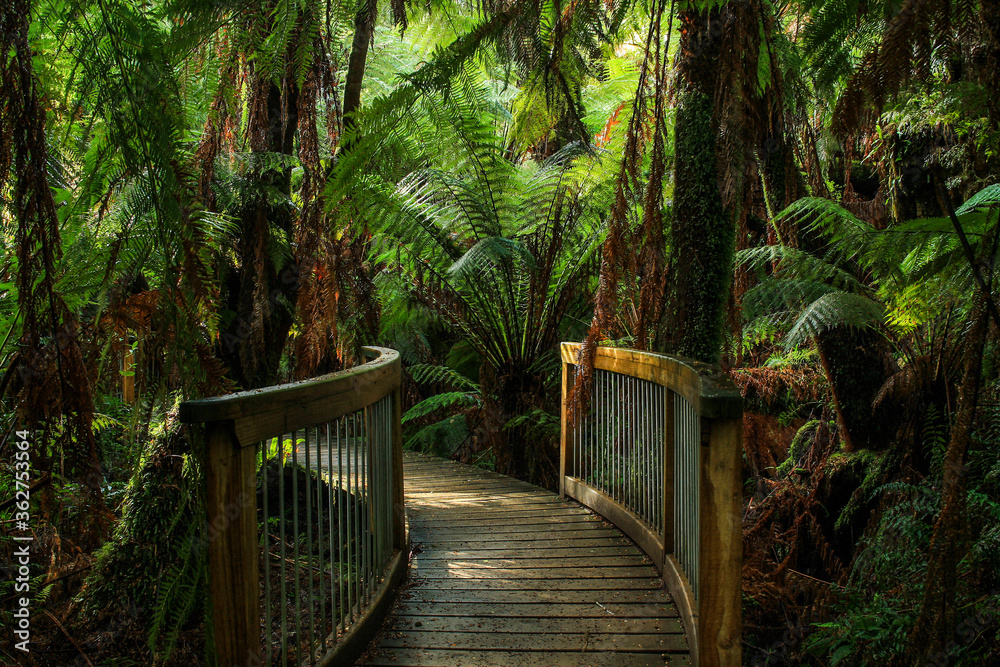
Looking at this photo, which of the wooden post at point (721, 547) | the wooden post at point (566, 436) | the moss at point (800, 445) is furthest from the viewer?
the moss at point (800, 445)

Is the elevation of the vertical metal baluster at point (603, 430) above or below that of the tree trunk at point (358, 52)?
below

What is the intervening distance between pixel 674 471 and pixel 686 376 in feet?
1.83

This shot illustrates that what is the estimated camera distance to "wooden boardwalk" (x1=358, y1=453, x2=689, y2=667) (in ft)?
7.87

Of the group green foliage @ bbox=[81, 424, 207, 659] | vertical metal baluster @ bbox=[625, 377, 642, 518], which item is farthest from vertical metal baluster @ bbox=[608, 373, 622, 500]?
green foliage @ bbox=[81, 424, 207, 659]

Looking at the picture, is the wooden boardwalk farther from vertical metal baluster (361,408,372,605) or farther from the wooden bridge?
vertical metal baluster (361,408,372,605)

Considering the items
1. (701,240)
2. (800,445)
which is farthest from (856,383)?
(701,240)

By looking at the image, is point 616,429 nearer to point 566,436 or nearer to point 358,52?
point 566,436

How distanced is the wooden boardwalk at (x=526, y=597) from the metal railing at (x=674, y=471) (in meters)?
0.13

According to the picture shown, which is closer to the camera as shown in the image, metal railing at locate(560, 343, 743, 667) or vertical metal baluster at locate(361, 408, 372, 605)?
metal railing at locate(560, 343, 743, 667)

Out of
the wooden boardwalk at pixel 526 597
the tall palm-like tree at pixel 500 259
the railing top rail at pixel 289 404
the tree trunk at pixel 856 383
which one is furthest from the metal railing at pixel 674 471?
the tree trunk at pixel 856 383

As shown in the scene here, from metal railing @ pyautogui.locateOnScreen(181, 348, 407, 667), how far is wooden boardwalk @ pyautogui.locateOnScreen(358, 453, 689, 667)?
8.2 inches

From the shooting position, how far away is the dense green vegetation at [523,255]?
5.16 feet

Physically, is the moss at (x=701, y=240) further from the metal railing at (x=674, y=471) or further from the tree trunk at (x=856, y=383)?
the tree trunk at (x=856, y=383)

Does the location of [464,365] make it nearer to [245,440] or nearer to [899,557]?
[899,557]
